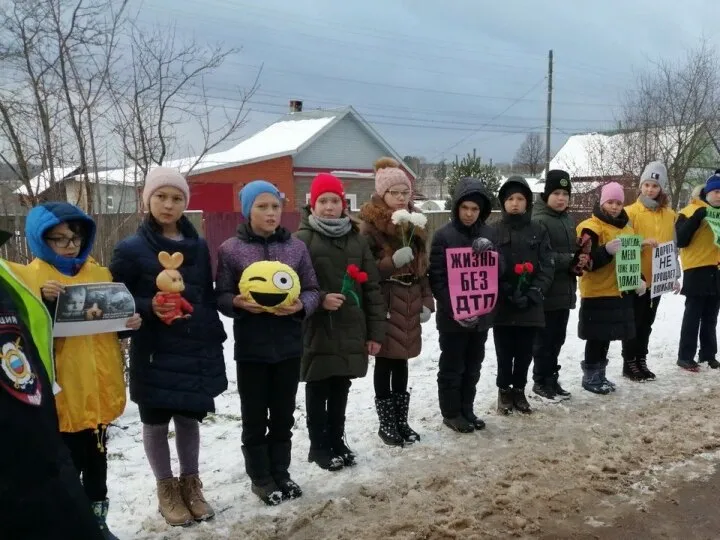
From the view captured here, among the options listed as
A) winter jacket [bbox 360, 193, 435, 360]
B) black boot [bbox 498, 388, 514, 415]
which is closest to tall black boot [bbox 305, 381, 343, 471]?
winter jacket [bbox 360, 193, 435, 360]

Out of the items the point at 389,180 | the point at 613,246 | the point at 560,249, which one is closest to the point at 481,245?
the point at 389,180

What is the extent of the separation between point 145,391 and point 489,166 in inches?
996

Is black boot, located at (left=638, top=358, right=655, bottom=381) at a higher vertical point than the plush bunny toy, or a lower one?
lower

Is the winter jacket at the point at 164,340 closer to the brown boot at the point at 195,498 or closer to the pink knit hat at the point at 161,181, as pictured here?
the pink knit hat at the point at 161,181

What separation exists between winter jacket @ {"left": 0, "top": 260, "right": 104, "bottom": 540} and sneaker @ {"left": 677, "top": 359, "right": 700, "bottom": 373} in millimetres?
6721

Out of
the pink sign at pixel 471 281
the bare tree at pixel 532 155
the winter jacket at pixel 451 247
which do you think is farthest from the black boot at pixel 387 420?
the bare tree at pixel 532 155

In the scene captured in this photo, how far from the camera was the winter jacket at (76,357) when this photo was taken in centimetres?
296

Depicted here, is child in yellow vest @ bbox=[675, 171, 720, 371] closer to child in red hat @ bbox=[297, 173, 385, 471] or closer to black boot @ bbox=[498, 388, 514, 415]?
black boot @ bbox=[498, 388, 514, 415]

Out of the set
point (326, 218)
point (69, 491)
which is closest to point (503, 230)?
point (326, 218)

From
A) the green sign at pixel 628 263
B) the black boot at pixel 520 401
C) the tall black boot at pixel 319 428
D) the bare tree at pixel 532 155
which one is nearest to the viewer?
the tall black boot at pixel 319 428

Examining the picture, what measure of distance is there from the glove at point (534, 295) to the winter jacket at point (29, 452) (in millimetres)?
4153

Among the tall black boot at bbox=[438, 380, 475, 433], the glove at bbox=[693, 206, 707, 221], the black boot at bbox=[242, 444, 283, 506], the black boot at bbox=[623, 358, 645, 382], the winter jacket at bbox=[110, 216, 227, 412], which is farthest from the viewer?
the glove at bbox=[693, 206, 707, 221]

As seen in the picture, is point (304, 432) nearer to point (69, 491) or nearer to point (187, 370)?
point (187, 370)

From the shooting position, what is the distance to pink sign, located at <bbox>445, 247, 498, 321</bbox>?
4762mm
